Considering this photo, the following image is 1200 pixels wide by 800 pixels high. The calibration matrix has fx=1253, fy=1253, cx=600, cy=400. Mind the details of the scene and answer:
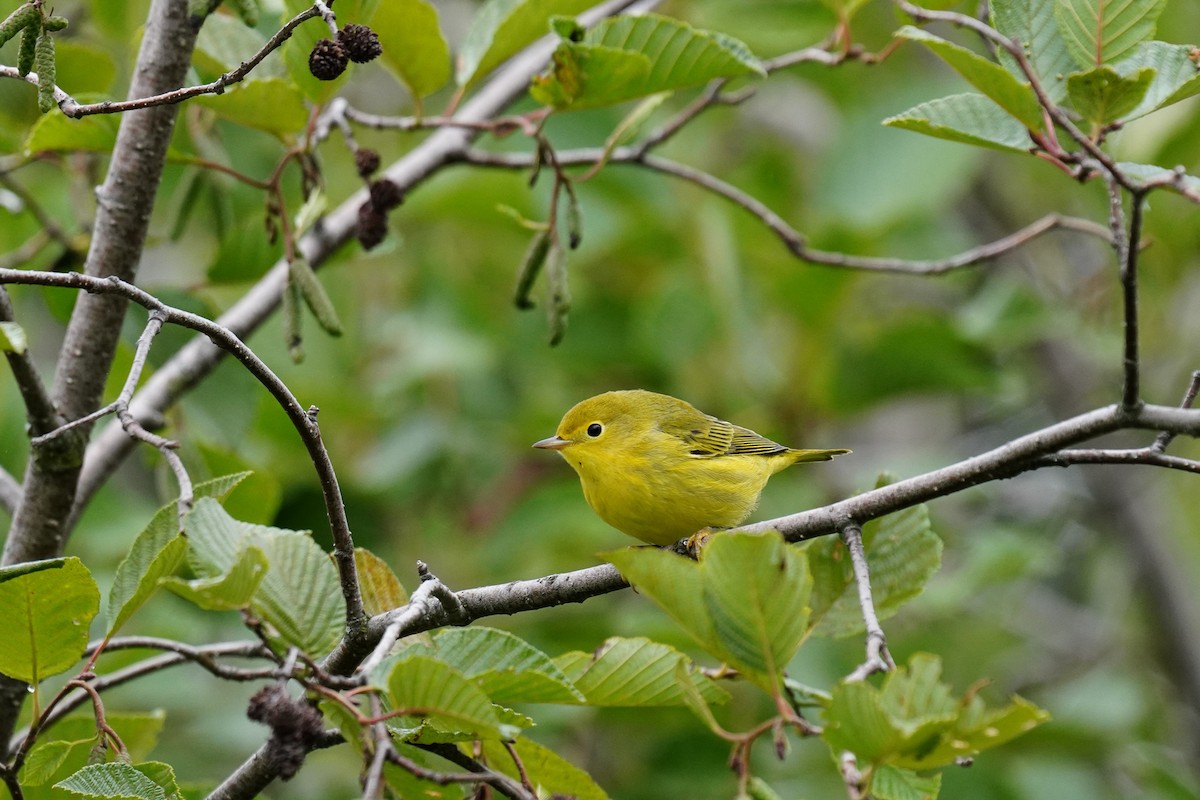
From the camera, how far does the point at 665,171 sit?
3354mm

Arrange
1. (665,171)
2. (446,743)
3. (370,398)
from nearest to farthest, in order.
→ (446,743)
(665,171)
(370,398)

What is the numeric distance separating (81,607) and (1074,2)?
6.00 ft

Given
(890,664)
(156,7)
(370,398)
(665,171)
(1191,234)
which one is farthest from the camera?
(370,398)

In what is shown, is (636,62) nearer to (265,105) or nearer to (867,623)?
(265,105)

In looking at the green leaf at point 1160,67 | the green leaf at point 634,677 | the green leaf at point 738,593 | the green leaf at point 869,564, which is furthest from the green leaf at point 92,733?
the green leaf at point 1160,67

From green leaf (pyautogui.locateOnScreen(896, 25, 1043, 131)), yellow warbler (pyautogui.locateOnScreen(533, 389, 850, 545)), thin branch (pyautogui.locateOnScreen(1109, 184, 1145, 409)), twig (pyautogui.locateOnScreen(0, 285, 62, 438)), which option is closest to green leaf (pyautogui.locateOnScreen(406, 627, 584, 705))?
thin branch (pyautogui.locateOnScreen(1109, 184, 1145, 409))

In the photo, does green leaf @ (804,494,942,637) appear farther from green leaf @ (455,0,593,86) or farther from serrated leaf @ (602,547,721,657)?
→ green leaf @ (455,0,593,86)

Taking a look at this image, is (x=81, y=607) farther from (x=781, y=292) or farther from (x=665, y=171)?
(x=781, y=292)

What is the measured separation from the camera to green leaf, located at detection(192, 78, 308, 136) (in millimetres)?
2672

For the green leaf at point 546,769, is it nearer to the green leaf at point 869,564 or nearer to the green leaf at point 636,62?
the green leaf at point 869,564

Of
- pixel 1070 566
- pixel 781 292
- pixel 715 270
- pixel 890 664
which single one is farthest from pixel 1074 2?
pixel 1070 566

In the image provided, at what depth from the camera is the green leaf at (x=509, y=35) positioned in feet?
9.50

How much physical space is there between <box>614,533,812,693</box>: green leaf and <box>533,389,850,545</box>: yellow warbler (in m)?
1.82

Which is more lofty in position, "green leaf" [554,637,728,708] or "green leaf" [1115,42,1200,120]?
"green leaf" [1115,42,1200,120]
